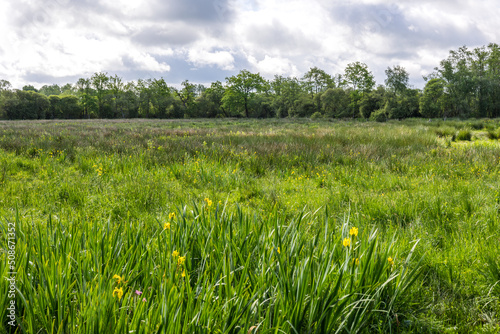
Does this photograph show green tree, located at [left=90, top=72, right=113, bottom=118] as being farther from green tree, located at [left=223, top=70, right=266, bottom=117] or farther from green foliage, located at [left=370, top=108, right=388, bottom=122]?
green foliage, located at [left=370, top=108, right=388, bottom=122]

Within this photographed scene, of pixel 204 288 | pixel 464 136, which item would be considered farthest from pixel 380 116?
pixel 204 288

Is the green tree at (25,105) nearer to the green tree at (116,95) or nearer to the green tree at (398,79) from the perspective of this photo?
the green tree at (116,95)

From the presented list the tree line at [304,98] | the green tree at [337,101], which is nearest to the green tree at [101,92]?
the tree line at [304,98]

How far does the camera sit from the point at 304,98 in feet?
192

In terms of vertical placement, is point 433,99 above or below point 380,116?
above

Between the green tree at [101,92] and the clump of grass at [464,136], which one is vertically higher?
the green tree at [101,92]

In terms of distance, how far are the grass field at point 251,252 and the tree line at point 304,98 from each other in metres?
42.7

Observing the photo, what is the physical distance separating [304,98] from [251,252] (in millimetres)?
60023

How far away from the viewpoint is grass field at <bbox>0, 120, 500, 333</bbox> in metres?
1.37

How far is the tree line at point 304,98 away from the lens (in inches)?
1818

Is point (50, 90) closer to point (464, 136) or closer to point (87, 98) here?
point (87, 98)

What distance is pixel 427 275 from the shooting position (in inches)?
88.9

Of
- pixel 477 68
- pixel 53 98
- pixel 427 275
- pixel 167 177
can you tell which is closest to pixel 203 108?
pixel 53 98

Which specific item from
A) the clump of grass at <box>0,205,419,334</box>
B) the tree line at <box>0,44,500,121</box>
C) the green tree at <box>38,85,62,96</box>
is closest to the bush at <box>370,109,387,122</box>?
the tree line at <box>0,44,500,121</box>
